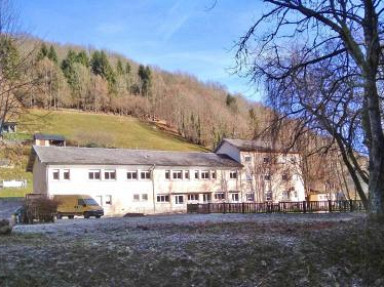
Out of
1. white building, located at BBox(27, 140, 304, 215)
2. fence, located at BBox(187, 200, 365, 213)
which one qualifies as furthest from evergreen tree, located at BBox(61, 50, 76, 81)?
fence, located at BBox(187, 200, 365, 213)

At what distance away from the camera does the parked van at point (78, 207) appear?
153ft

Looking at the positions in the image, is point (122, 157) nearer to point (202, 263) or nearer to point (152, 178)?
point (152, 178)

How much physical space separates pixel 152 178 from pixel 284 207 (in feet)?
67.1

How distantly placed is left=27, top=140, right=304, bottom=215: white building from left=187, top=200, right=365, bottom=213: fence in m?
4.94

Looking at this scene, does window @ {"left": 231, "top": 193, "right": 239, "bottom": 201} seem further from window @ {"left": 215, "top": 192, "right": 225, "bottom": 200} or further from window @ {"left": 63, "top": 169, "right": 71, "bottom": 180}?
window @ {"left": 63, "top": 169, "right": 71, "bottom": 180}

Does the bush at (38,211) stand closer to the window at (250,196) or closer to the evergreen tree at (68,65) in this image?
the window at (250,196)

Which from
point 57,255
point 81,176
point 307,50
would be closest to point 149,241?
point 57,255

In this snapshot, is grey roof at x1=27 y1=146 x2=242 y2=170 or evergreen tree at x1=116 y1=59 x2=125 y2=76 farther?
evergreen tree at x1=116 y1=59 x2=125 y2=76

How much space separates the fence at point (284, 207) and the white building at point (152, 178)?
4.94m

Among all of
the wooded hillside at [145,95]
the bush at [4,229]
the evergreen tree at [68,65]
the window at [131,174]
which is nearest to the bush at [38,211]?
the bush at [4,229]

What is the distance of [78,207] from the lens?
1858 inches

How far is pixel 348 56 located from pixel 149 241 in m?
8.84

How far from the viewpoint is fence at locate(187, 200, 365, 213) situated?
42.6 meters

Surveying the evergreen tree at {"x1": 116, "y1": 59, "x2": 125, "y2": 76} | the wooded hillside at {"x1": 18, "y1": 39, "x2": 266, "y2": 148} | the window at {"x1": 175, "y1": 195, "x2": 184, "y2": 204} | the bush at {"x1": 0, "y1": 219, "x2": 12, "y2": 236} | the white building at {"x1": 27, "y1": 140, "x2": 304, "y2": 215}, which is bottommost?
the bush at {"x1": 0, "y1": 219, "x2": 12, "y2": 236}
